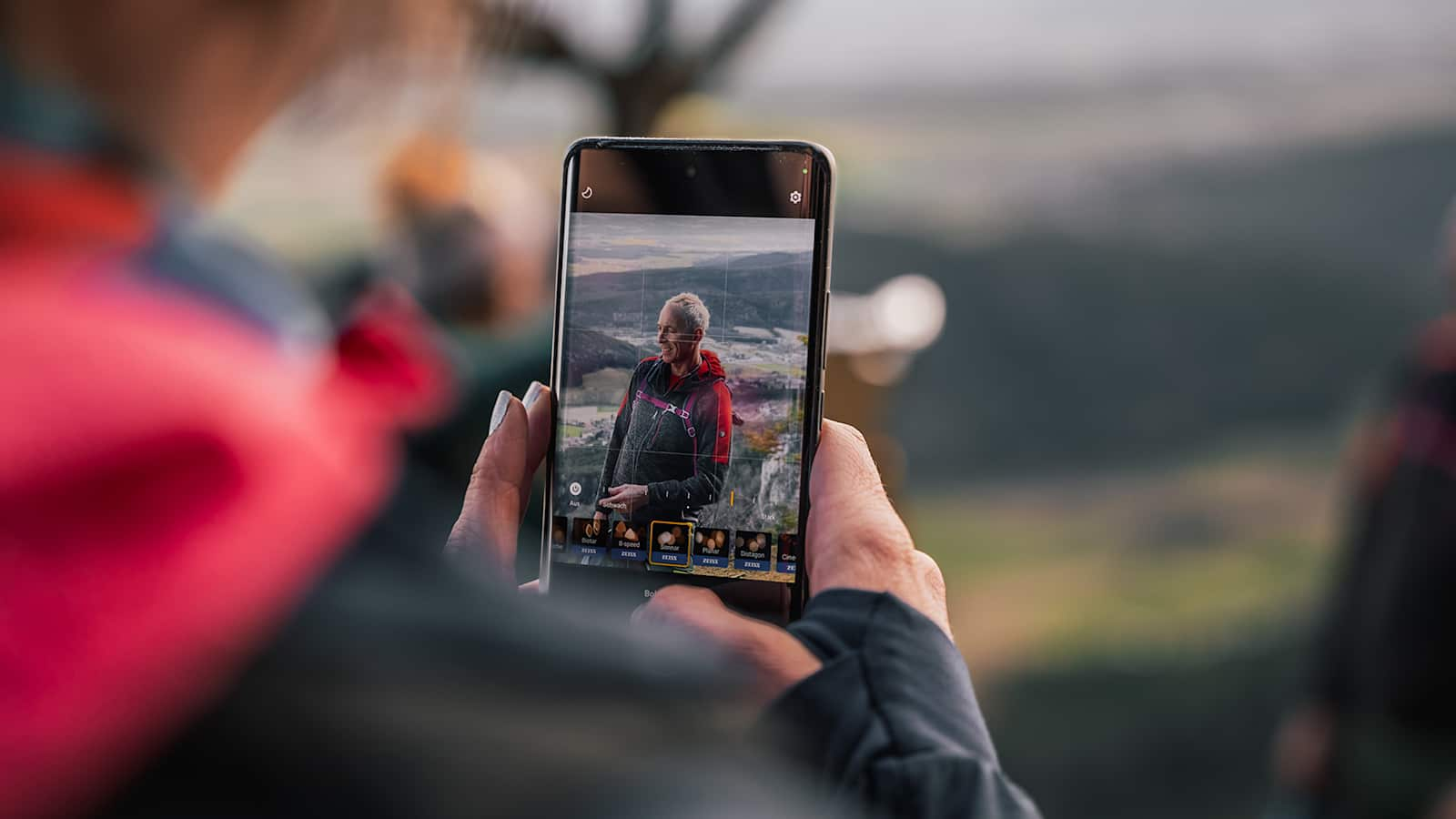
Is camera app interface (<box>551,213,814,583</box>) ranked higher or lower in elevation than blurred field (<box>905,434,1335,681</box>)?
higher

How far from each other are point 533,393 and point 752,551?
0.12 m

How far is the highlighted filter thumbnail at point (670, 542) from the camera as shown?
1.72ft

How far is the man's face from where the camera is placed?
518 millimetres

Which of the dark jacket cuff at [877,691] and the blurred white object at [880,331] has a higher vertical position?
the blurred white object at [880,331]

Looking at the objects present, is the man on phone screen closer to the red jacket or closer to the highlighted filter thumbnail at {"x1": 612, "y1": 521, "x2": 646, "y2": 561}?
the highlighted filter thumbnail at {"x1": 612, "y1": 521, "x2": 646, "y2": 561}

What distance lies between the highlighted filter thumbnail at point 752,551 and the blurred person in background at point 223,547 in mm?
219

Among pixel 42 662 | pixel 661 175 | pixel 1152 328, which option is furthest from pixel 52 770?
pixel 1152 328

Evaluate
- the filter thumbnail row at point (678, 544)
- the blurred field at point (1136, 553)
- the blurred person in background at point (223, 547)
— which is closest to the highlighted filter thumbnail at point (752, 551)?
the filter thumbnail row at point (678, 544)

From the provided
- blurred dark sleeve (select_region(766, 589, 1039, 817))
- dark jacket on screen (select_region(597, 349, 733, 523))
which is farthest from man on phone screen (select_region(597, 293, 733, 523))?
blurred dark sleeve (select_region(766, 589, 1039, 817))

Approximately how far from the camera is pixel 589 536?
1.76 ft

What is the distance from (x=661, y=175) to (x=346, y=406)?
30cm

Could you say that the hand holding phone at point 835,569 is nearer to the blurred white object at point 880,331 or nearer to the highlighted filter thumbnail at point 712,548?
the highlighted filter thumbnail at point 712,548

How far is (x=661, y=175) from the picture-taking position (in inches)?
21.3

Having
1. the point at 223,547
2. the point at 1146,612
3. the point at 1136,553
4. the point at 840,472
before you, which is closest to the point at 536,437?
the point at 840,472
